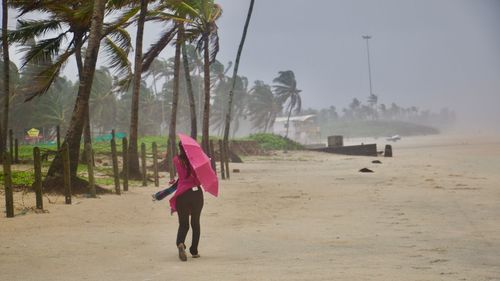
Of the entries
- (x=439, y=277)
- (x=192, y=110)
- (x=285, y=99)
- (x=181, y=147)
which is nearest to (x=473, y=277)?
(x=439, y=277)

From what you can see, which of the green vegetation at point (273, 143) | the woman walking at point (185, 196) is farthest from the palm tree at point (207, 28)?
the green vegetation at point (273, 143)

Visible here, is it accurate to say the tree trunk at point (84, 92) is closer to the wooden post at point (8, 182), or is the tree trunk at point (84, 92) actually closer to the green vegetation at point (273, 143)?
the wooden post at point (8, 182)

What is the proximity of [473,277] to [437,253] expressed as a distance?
1608mm

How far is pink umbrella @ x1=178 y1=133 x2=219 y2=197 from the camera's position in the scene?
23.3 feet

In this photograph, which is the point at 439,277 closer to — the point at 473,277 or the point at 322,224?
the point at 473,277

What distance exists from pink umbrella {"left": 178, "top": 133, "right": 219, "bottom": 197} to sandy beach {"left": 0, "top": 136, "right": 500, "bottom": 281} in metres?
1.00

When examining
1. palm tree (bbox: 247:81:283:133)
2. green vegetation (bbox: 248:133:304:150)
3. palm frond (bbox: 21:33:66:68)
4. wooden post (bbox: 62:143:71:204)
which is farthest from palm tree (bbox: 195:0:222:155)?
palm tree (bbox: 247:81:283:133)

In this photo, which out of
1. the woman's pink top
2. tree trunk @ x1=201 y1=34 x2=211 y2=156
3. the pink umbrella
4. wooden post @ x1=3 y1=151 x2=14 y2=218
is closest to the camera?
the pink umbrella

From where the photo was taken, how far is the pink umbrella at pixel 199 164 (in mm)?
7100

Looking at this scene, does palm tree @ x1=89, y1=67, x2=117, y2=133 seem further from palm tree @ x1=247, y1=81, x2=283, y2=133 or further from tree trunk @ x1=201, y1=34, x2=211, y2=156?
tree trunk @ x1=201, y1=34, x2=211, y2=156

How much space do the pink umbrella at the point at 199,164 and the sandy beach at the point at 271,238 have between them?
996mm

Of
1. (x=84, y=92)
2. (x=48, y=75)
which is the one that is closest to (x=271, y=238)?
(x=84, y=92)

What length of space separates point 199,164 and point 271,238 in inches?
103

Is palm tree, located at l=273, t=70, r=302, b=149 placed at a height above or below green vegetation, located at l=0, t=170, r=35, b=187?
above
